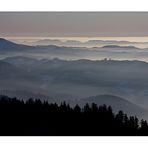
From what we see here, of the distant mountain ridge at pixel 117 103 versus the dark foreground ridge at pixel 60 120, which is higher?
the distant mountain ridge at pixel 117 103

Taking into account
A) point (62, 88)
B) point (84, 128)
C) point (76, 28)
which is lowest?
point (84, 128)

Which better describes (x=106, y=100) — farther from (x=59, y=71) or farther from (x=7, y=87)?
(x=7, y=87)

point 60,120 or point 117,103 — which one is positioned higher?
point 117,103

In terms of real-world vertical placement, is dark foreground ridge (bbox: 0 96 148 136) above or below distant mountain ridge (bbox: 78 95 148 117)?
below
